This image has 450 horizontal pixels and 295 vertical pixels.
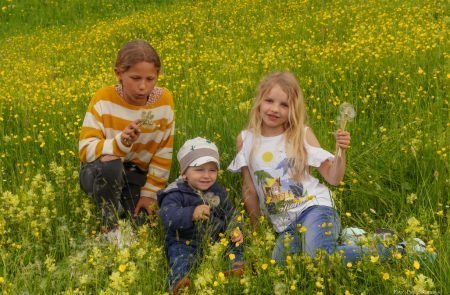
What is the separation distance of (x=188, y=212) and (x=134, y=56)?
3.56ft

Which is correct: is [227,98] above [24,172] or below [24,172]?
above

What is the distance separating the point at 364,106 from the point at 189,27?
247 inches

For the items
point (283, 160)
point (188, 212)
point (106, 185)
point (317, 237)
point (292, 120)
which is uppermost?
point (292, 120)

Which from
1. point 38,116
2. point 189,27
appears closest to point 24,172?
Result: point 38,116

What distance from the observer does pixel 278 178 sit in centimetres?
356

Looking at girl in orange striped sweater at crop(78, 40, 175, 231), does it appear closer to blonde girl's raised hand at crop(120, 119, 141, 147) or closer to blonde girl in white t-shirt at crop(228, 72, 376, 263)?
blonde girl's raised hand at crop(120, 119, 141, 147)

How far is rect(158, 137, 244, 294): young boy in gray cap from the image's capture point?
10.0 feet

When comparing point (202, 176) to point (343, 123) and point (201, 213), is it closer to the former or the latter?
point (201, 213)

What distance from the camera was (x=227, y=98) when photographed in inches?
208

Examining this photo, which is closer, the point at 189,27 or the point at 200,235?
the point at 200,235

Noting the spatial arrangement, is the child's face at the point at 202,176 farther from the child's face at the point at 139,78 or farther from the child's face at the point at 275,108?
the child's face at the point at 139,78

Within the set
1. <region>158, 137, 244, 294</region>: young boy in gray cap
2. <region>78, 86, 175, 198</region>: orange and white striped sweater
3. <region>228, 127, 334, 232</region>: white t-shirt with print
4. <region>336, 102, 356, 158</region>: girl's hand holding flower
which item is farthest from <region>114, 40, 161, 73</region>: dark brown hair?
<region>336, 102, 356, 158</region>: girl's hand holding flower

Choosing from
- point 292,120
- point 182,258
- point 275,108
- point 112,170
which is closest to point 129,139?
point 112,170

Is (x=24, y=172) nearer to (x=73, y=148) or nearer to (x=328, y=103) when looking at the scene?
(x=73, y=148)
